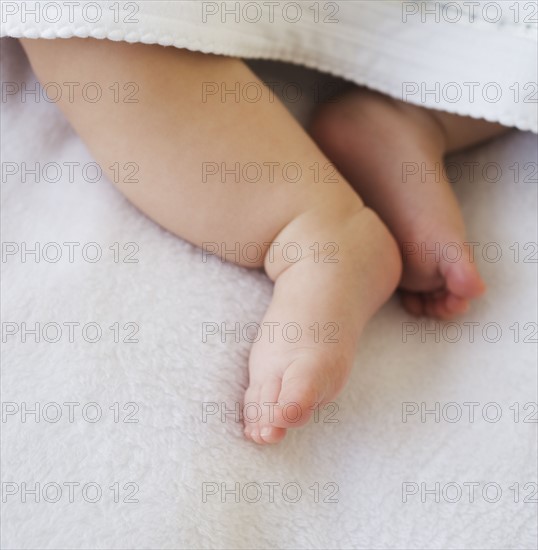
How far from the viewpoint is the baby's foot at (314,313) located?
24.1 inches

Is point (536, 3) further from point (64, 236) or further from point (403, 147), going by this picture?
point (64, 236)

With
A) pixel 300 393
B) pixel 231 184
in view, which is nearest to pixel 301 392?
pixel 300 393

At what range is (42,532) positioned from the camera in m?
0.57

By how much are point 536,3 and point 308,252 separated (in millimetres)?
332

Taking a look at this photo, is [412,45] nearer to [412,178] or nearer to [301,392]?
[412,178]

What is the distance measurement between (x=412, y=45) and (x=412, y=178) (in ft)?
0.44

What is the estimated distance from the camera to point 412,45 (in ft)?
2.55

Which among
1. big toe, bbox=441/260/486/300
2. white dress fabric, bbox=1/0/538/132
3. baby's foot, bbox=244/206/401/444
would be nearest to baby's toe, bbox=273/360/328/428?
baby's foot, bbox=244/206/401/444

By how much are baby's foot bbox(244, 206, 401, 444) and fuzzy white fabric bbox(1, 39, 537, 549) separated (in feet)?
0.11

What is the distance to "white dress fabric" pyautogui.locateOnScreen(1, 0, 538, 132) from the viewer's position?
0.73 metres

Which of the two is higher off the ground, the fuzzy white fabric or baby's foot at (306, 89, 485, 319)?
baby's foot at (306, 89, 485, 319)

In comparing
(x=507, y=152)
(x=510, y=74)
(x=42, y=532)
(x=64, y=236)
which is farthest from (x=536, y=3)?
(x=42, y=532)

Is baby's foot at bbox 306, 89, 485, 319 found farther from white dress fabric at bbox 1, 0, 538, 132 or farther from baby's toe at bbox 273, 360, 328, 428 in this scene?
baby's toe at bbox 273, 360, 328, 428

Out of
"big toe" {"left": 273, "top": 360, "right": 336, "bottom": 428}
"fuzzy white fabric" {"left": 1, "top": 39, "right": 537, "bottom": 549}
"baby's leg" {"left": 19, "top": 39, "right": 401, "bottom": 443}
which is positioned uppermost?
"baby's leg" {"left": 19, "top": 39, "right": 401, "bottom": 443}
